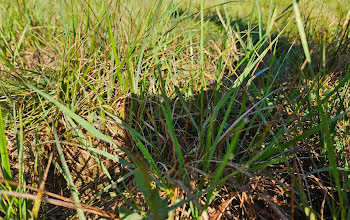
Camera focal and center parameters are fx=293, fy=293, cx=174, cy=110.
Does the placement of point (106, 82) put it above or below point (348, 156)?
above

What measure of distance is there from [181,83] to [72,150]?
0.55 metres

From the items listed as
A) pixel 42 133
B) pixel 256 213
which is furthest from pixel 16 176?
pixel 256 213

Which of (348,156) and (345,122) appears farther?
(345,122)

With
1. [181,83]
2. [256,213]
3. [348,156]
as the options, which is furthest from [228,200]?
[181,83]

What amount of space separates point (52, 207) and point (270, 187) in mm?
700

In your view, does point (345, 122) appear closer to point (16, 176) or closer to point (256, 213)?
point (256, 213)

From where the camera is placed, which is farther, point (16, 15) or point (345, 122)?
point (16, 15)

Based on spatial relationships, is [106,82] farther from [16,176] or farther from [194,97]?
[16,176]

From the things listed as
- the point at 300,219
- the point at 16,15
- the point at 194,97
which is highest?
the point at 16,15

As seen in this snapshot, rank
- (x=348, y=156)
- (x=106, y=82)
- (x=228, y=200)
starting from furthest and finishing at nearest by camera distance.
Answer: (x=106, y=82) → (x=348, y=156) → (x=228, y=200)

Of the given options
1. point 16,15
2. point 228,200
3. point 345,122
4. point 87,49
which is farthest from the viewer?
point 16,15

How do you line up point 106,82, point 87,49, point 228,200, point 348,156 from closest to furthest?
1. point 228,200
2. point 348,156
3. point 106,82
4. point 87,49

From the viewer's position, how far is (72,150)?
1.11m

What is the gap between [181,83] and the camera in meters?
1.34
